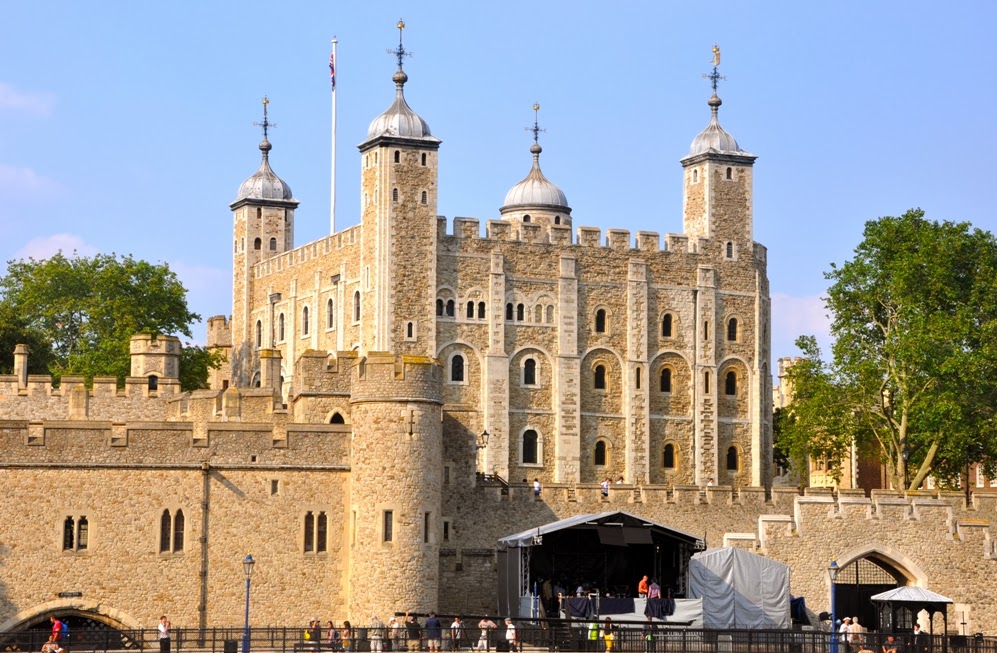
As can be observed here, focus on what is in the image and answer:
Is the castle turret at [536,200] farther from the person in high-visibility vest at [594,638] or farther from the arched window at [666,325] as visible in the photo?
the person in high-visibility vest at [594,638]

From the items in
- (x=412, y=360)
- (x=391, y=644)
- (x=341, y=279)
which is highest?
(x=341, y=279)

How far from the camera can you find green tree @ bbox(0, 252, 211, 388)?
8556cm

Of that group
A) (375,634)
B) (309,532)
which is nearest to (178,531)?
(309,532)

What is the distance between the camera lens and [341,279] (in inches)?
3403

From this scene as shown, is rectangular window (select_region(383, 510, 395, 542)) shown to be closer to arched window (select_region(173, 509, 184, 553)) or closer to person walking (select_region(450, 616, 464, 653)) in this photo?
person walking (select_region(450, 616, 464, 653))

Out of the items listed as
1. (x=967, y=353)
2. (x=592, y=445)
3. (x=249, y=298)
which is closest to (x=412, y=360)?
(x=967, y=353)

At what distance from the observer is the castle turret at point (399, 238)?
3250 inches

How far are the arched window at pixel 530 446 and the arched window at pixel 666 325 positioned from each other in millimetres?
6898

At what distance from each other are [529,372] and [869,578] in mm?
27713

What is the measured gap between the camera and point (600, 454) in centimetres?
8556

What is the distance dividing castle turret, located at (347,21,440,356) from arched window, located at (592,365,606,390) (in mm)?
6961

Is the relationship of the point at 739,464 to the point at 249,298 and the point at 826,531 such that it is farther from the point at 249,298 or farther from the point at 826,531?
the point at 826,531

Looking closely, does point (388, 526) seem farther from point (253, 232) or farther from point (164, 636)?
point (253, 232)

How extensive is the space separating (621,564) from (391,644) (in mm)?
9231
